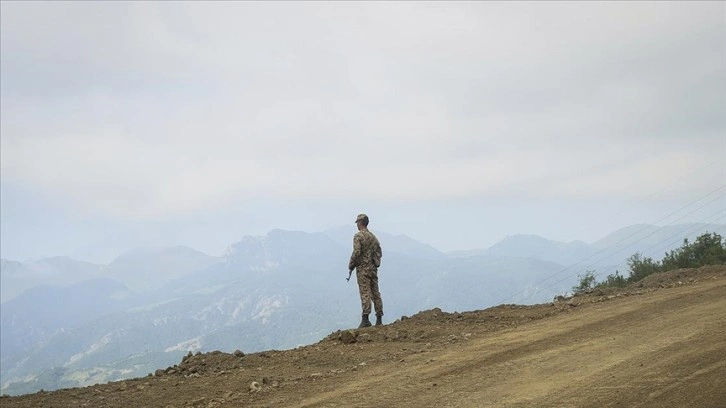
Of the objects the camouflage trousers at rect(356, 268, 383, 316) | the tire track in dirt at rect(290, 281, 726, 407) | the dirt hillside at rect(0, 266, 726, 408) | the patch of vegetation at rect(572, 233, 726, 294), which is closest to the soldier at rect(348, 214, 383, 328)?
the camouflage trousers at rect(356, 268, 383, 316)

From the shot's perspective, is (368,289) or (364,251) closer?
(368,289)

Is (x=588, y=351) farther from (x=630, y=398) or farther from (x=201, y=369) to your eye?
(x=201, y=369)

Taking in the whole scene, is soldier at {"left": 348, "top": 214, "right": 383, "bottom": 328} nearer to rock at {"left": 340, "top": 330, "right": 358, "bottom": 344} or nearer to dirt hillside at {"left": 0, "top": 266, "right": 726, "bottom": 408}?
dirt hillside at {"left": 0, "top": 266, "right": 726, "bottom": 408}

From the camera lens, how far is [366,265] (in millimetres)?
15734

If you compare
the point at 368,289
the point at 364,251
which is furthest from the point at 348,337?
the point at 364,251

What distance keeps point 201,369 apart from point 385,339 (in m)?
3.84

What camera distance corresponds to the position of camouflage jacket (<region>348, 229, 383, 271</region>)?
15.6 metres

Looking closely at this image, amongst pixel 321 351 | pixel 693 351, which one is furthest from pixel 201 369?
pixel 693 351

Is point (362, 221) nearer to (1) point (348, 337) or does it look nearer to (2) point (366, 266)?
(2) point (366, 266)

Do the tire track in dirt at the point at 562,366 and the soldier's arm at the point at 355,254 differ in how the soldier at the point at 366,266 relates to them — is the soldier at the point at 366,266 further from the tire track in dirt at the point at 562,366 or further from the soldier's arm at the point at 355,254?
the tire track in dirt at the point at 562,366

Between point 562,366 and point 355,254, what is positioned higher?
point 355,254

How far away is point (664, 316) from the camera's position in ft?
34.6

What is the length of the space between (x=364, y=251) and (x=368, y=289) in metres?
1.05

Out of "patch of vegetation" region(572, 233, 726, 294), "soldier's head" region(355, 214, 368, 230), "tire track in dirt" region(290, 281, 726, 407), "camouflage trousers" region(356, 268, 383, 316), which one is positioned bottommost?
"tire track in dirt" region(290, 281, 726, 407)
